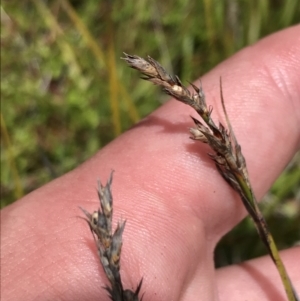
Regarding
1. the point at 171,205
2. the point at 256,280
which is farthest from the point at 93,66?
the point at 256,280

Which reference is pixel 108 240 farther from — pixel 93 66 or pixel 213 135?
pixel 93 66

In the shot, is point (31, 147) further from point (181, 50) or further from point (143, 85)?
point (181, 50)

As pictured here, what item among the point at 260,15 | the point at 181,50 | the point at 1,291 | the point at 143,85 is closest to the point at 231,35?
the point at 260,15

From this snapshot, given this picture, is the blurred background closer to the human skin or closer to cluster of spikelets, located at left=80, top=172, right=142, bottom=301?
the human skin

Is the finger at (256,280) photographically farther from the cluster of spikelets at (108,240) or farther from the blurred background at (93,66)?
the cluster of spikelets at (108,240)

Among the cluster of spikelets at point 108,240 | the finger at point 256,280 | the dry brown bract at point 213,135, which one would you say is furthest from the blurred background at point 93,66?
the cluster of spikelets at point 108,240
